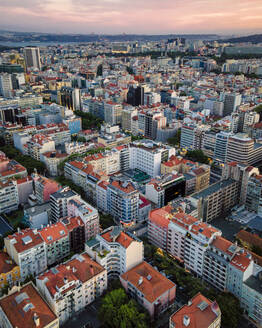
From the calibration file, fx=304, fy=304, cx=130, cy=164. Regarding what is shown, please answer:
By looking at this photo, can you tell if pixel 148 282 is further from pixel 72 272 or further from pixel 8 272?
pixel 8 272

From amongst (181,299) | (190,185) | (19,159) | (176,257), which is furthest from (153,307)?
(19,159)

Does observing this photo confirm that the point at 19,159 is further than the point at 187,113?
No

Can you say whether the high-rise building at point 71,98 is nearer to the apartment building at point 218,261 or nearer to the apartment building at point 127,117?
the apartment building at point 127,117

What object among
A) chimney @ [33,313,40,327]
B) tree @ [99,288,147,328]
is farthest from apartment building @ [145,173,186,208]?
chimney @ [33,313,40,327]

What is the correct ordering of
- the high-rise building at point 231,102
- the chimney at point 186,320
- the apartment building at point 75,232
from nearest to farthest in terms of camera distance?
the chimney at point 186,320 < the apartment building at point 75,232 < the high-rise building at point 231,102

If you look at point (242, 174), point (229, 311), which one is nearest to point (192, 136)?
point (242, 174)

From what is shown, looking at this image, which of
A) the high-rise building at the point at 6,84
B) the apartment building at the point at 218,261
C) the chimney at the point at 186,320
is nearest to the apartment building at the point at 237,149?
the apartment building at the point at 218,261

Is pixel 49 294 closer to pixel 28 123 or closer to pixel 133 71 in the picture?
pixel 28 123
